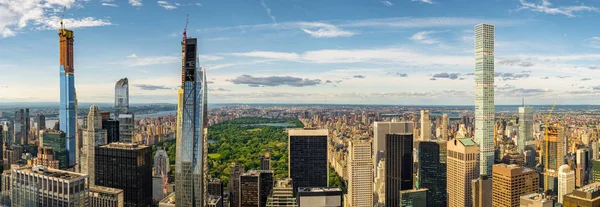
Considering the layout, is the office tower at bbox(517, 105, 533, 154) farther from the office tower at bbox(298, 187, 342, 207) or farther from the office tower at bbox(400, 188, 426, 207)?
the office tower at bbox(298, 187, 342, 207)

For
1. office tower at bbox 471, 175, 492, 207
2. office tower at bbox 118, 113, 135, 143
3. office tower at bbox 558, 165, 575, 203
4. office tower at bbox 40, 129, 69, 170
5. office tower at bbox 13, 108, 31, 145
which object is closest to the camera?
office tower at bbox 471, 175, 492, 207

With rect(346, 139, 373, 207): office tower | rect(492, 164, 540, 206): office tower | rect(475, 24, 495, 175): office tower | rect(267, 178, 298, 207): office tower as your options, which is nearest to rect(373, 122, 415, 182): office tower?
rect(346, 139, 373, 207): office tower

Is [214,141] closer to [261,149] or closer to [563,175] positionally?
[261,149]

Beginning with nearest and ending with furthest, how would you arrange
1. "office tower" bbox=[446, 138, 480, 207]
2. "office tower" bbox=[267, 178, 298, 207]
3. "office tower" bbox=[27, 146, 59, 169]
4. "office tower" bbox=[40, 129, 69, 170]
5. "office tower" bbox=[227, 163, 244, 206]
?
"office tower" bbox=[267, 178, 298, 207] → "office tower" bbox=[227, 163, 244, 206] → "office tower" bbox=[446, 138, 480, 207] → "office tower" bbox=[27, 146, 59, 169] → "office tower" bbox=[40, 129, 69, 170]

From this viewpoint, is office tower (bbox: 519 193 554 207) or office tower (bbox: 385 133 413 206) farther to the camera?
office tower (bbox: 385 133 413 206)

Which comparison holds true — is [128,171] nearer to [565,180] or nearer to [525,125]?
[565,180]
